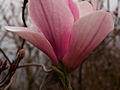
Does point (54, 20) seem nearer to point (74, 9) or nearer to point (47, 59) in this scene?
point (74, 9)

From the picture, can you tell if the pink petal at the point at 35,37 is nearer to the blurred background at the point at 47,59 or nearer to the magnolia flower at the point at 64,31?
the magnolia flower at the point at 64,31

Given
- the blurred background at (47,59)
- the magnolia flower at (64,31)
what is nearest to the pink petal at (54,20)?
the magnolia flower at (64,31)

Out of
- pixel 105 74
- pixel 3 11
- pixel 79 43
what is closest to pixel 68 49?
pixel 79 43

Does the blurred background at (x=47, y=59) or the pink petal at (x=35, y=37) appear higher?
the pink petal at (x=35, y=37)

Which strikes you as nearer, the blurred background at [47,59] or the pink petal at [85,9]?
the pink petal at [85,9]

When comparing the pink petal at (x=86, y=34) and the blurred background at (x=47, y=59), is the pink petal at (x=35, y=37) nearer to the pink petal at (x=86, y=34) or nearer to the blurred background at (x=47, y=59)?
the pink petal at (x=86, y=34)

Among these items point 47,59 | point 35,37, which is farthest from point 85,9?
point 47,59

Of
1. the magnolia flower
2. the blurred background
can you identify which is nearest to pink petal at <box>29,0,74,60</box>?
the magnolia flower

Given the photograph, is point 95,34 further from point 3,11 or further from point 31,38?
point 3,11
